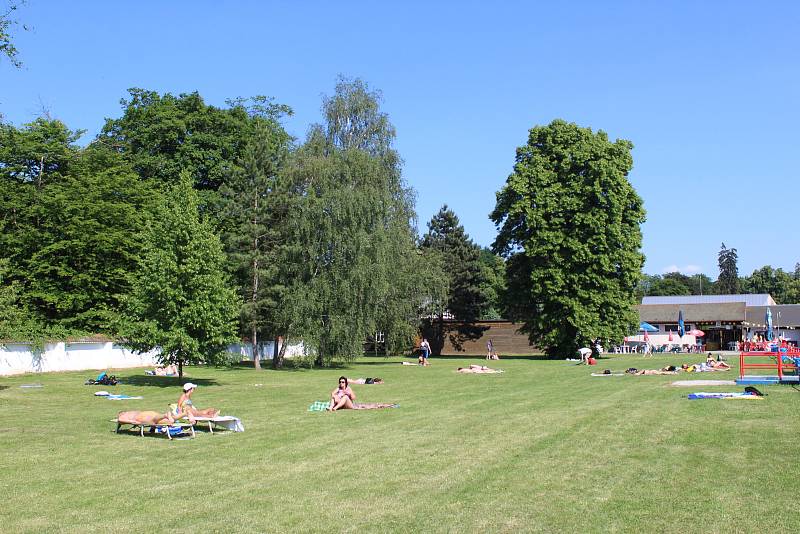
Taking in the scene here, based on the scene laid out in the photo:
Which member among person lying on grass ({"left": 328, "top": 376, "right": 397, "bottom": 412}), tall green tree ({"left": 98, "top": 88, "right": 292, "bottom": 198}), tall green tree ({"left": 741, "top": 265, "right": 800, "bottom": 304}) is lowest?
person lying on grass ({"left": 328, "top": 376, "right": 397, "bottom": 412})

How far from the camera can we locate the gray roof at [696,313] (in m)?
78.2

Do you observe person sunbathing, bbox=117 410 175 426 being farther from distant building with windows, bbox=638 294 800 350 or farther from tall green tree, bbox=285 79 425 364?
distant building with windows, bbox=638 294 800 350

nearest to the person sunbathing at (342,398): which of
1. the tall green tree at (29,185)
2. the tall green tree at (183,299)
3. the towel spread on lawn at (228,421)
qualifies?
the towel spread on lawn at (228,421)

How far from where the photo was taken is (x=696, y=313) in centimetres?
Result: 8062

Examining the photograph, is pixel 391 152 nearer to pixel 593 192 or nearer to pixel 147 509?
pixel 593 192

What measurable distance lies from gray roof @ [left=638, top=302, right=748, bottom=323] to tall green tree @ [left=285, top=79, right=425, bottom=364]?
40443 millimetres

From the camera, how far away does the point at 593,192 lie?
188 ft

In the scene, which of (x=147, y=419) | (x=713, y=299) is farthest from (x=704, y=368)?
(x=713, y=299)

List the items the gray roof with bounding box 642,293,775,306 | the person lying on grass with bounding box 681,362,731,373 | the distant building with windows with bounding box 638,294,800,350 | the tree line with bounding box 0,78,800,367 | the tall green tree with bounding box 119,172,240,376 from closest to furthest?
the tall green tree with bounding box 119,172,240,376, the tree line with bounding box 0,78,800,367, the person lying on grass with bounding box 681,362,731,373, the distant building with windows with bounding box 638,294,800,350, the gray roof with bounding box 642,293,775,306

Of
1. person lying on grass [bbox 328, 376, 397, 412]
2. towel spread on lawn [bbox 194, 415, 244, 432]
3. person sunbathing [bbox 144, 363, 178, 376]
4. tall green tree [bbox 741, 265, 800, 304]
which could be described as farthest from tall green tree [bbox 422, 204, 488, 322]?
tall green tree [bbox 741, 265, 800, 304]

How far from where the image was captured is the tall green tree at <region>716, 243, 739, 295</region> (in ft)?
530

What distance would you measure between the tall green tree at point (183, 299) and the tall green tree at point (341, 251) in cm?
955

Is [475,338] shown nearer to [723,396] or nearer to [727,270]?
[723,396]

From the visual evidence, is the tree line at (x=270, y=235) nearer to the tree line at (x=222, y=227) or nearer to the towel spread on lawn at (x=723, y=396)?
the tree line at (x=222, y=227)
